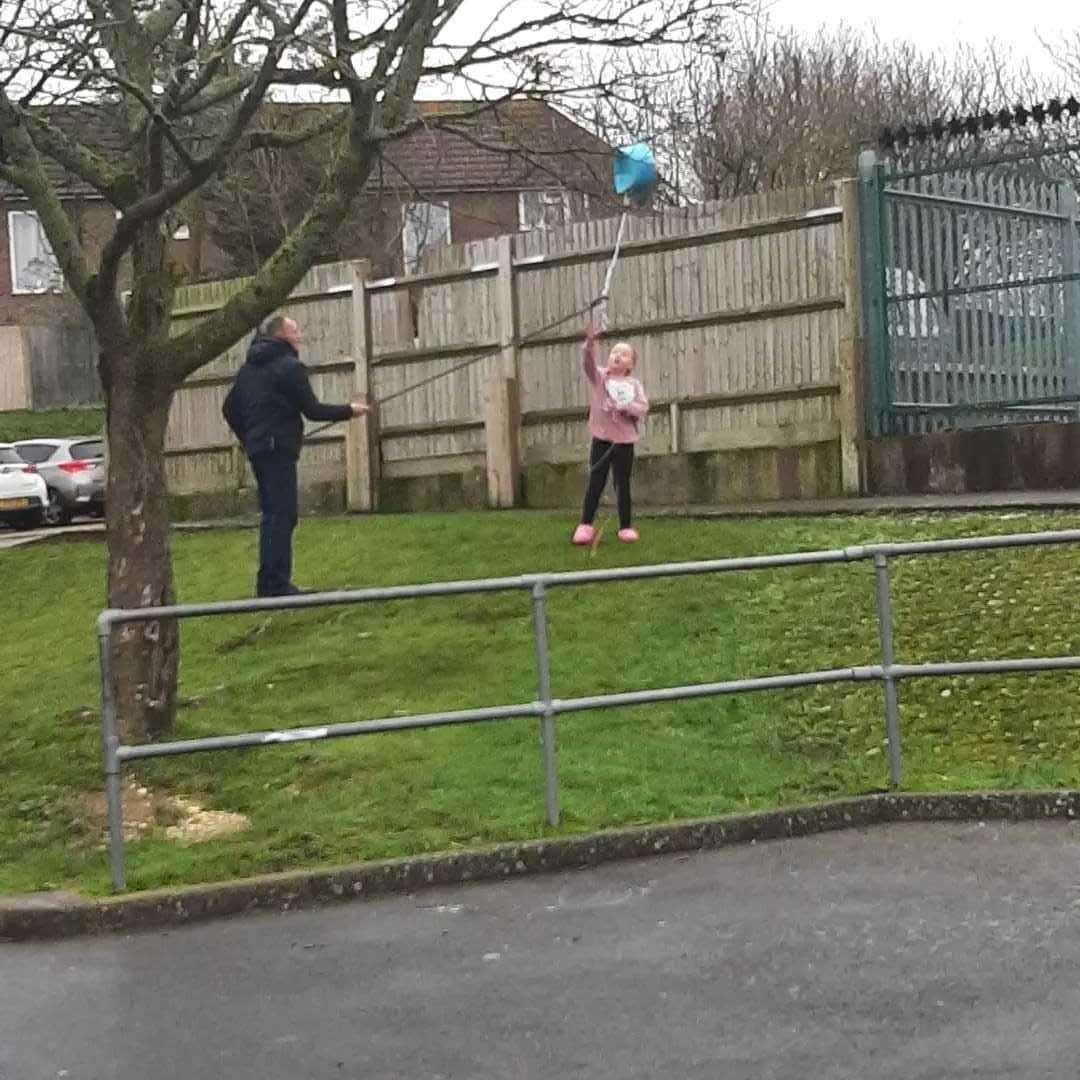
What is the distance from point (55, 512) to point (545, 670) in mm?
23124

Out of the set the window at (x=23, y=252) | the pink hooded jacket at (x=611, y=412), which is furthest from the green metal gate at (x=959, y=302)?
the window at (x=23, y=252)

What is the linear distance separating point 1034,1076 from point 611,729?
4813 millimetres

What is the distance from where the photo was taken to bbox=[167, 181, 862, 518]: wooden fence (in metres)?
15.9

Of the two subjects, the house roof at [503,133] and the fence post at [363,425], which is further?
the fence post at [363,425]

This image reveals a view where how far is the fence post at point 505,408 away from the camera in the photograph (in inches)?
687

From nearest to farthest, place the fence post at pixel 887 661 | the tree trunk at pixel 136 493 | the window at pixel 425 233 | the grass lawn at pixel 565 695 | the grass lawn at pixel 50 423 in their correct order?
the fence post at pixel 887 661, the grass lawn at pixel 565 695, the tree trunk at pixel 136 493, the window at pixel 425 233, the grass lawn at pixel 50 423

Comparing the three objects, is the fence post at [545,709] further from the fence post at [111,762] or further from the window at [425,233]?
the window at [425,233]

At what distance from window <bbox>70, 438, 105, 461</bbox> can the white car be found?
76cm

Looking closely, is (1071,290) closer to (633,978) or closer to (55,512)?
(633,978)

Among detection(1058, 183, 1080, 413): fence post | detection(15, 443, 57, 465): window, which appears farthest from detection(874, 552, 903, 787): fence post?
detection(15, 443, 57, 465): window

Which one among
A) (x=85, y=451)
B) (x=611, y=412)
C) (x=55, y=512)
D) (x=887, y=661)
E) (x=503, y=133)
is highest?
(x=503, y=133)

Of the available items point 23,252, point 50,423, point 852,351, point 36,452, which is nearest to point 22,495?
point 36,452

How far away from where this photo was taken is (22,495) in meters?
29.5

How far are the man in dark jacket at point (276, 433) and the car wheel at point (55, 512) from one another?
61.2 ft
